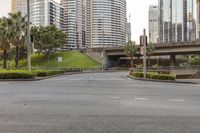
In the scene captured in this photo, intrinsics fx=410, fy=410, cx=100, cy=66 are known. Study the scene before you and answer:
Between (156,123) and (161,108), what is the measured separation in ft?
10.9

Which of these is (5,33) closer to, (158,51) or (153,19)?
(158,51)

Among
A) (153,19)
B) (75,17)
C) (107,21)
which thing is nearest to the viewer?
(75,17)

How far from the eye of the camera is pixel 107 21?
140 m

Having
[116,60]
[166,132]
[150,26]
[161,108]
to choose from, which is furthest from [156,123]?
[150,26]

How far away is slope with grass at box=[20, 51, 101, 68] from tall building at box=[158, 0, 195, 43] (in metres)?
28.5

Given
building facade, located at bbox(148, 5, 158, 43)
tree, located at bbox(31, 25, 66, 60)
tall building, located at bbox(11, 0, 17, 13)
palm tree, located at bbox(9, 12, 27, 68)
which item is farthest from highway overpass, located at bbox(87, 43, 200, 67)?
palm tree, located at bbox(9, 12, 27, 68)

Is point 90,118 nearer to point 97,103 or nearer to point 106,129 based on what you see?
point 106,129

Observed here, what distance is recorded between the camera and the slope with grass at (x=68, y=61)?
374 feet

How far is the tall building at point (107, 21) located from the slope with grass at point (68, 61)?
16.5 meters

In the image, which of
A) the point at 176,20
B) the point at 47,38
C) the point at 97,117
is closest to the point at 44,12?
the point at 47,38

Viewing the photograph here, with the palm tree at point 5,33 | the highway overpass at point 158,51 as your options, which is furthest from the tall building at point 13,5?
the highway overpass at point 158,51

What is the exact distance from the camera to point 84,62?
117 m

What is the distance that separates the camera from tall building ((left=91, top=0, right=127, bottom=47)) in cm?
13838

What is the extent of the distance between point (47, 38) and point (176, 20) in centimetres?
4812
